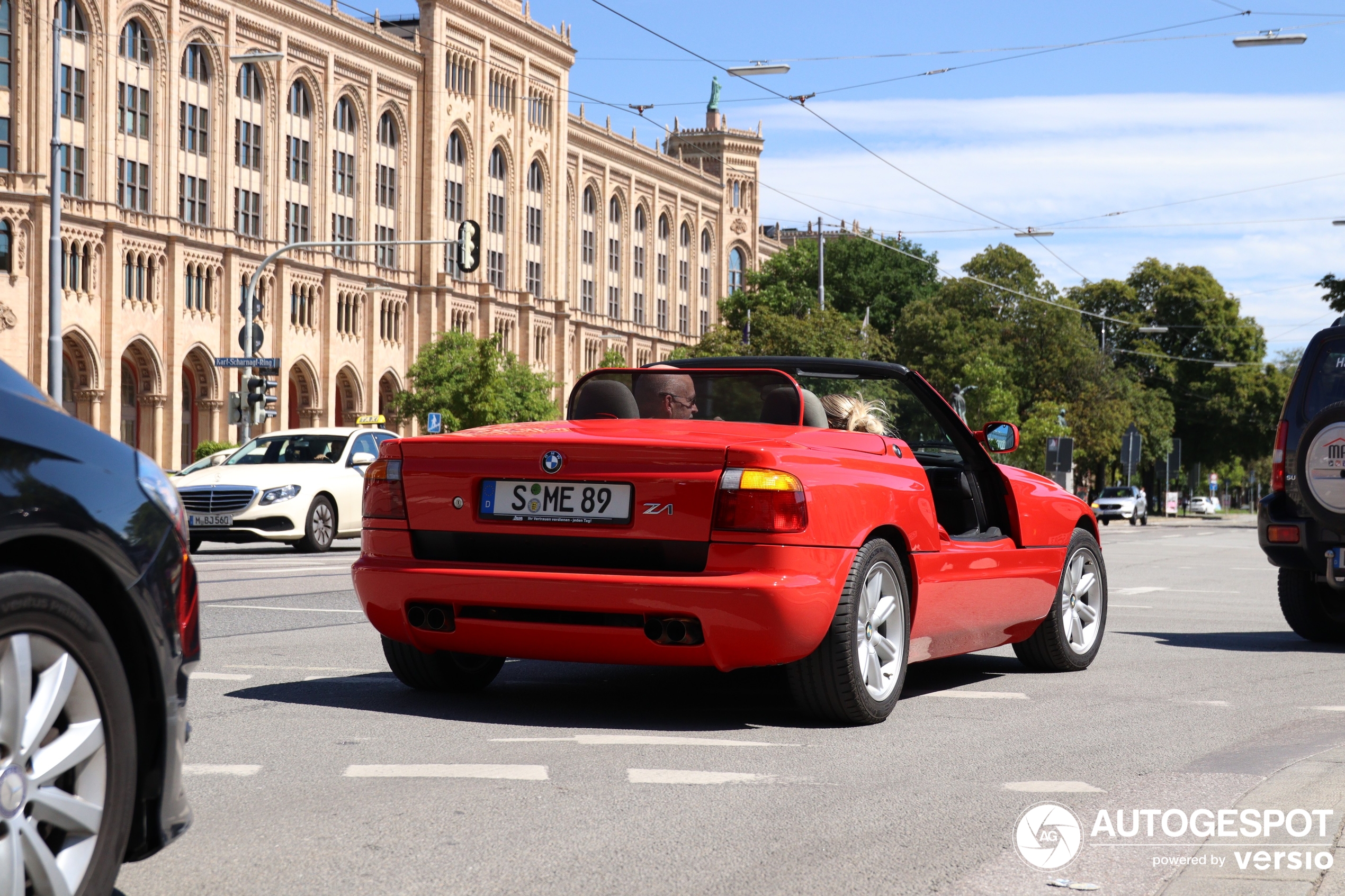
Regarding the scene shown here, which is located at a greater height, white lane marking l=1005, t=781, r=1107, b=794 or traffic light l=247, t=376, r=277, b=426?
traffic light l=247, t=376, r=277, b=426

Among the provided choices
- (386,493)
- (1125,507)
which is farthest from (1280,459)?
(1125,507)

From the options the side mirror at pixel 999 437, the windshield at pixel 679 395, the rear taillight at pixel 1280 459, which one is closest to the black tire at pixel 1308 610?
the rear taillight at pixel 1280 459

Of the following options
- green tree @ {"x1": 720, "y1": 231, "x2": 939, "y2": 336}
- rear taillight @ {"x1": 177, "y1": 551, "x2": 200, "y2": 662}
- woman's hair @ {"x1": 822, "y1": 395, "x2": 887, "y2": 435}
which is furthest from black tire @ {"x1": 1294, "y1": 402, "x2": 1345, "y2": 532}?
green tree @ {"x1": 720, "y1": 231, "x2": 939, "y2": 336}

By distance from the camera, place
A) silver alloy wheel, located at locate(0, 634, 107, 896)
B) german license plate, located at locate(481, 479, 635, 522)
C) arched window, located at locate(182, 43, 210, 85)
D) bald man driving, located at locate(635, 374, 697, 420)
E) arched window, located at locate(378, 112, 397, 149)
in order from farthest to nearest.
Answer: arched window, located at locate(378, 112, 397, 149), arched window, located at locate(182, 43, 210, 85), bald man driving, located at locate(635, 374, 697, 420), german license plate, located at locate(481, 479, 635, 522), silver alloy wheel, located at locate(0, 634, 107, 896)

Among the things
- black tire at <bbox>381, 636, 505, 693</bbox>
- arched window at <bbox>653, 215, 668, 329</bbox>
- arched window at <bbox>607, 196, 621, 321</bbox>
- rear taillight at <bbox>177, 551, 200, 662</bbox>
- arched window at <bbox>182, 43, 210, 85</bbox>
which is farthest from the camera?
arched window at <bbox>653, 215, 668, 329</bbox>

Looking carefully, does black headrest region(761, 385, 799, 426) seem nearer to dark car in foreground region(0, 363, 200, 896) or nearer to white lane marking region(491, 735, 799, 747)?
white lane marking region(491, 735, 799, 747)

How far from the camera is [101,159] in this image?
176 feet

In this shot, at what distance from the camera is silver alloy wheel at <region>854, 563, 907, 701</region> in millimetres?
6395

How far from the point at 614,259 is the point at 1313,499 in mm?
84728

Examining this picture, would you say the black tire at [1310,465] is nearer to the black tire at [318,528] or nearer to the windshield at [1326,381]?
the windshield at [1326,381]

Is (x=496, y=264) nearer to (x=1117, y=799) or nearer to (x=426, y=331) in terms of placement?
(x=426, y=331)

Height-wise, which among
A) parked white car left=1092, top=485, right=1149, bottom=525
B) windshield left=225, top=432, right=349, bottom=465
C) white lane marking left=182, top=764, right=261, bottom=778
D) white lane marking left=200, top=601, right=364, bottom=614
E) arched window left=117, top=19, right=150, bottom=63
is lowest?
parked white car left=1092, top=485, right=1149, bottom=525

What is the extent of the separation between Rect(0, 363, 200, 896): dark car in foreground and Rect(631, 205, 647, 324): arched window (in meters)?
93.1

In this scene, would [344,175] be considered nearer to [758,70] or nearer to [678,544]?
[758,70]
